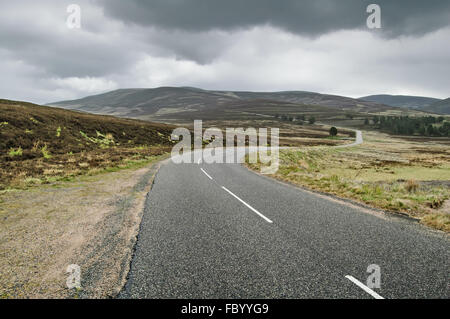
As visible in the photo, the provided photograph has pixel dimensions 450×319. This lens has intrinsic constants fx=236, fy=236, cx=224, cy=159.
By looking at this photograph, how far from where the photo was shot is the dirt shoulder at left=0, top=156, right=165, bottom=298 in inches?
171

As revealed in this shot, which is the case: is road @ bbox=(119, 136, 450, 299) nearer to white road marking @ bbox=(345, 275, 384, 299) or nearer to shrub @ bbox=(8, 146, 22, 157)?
white road marking @ bbox=(345, 275, 384, 299)

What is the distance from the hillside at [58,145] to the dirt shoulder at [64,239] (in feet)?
15.3

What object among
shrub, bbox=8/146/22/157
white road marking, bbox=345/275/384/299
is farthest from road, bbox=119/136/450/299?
shrub, bbox=8/146/22/157

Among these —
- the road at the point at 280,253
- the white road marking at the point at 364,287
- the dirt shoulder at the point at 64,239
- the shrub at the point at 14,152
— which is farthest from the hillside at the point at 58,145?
the white road marking at the point at 364,287

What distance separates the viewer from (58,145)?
26500 mm

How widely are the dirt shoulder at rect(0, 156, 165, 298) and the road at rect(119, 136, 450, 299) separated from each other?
0.51m

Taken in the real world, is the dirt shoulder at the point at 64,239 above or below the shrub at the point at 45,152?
below

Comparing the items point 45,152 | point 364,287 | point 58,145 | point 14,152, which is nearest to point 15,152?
point 14,152

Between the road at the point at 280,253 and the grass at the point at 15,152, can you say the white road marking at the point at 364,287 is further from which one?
the grass at the point at 15,152

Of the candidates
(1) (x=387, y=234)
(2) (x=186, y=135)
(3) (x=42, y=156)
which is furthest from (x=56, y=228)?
(2) (x=186, y=135)

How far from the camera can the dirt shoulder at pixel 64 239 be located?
4.35 m

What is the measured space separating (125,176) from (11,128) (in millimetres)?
20388

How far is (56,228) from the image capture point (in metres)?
6.95

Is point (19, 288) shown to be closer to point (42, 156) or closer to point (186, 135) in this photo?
point (42, 156)
